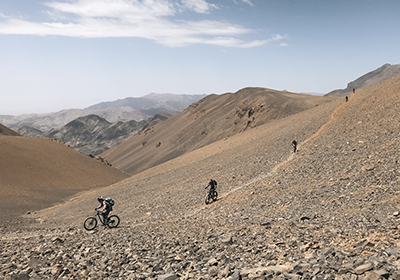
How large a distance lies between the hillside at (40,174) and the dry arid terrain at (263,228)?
20.3 feet

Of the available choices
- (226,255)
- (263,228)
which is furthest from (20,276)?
(263,228)

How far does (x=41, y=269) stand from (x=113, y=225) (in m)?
7.84

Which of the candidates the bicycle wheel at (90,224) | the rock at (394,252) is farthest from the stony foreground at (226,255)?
the bicycle wheel at (90,224)

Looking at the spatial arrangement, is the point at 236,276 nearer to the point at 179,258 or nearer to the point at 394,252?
the point at 179,258

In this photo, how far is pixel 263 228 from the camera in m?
11.8

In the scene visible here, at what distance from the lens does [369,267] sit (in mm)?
6301

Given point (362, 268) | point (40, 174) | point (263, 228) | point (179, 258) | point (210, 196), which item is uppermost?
point (362, 268)

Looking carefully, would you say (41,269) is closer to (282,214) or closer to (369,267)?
(369,267)

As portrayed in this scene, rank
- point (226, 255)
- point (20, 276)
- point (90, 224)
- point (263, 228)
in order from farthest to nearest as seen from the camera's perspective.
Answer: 1. point (90, 224)
2. point (263, 228)
3. point (226, 255)
4. point (20, 276)

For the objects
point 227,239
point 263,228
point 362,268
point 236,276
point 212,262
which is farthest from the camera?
point 263,228

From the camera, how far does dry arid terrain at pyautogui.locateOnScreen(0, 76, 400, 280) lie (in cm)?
782

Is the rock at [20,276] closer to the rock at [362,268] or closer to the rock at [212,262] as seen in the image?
the rock at [212,262]

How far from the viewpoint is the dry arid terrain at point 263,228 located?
25.7 ft

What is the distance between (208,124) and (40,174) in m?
71.0
